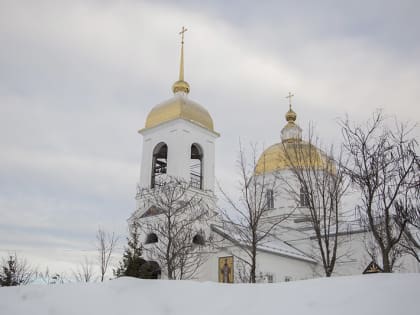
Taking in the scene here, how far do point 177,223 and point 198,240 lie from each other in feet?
10.6

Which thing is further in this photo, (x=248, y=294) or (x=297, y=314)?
(x=248, y=294)

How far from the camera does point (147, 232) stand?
2289 centimetres

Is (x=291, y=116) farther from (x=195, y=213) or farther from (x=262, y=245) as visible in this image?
(x=195, y=213)

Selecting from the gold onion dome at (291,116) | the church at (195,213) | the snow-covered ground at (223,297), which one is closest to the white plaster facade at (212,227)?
the church at (195,213)

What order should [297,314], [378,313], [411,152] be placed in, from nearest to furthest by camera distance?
[378,313], [297,314], [411,152]

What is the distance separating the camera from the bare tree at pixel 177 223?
20062mm

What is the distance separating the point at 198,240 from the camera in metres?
22.8

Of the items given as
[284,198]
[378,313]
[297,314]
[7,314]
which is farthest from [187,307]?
[284,198]

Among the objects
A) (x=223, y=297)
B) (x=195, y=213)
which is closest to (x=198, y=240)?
(x=195, y=213)

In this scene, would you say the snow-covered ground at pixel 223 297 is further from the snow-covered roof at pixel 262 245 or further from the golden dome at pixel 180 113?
the golden dome at pixel 180 113

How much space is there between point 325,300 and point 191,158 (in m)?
22.0

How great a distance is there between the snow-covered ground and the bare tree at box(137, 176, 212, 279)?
14.1m

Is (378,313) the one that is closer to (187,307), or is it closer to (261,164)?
(187,307)

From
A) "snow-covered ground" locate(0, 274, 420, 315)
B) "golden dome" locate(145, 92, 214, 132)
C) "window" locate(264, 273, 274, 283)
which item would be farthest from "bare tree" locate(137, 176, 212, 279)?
"snow-covered ground" locate(0, 274, 420, 315)
